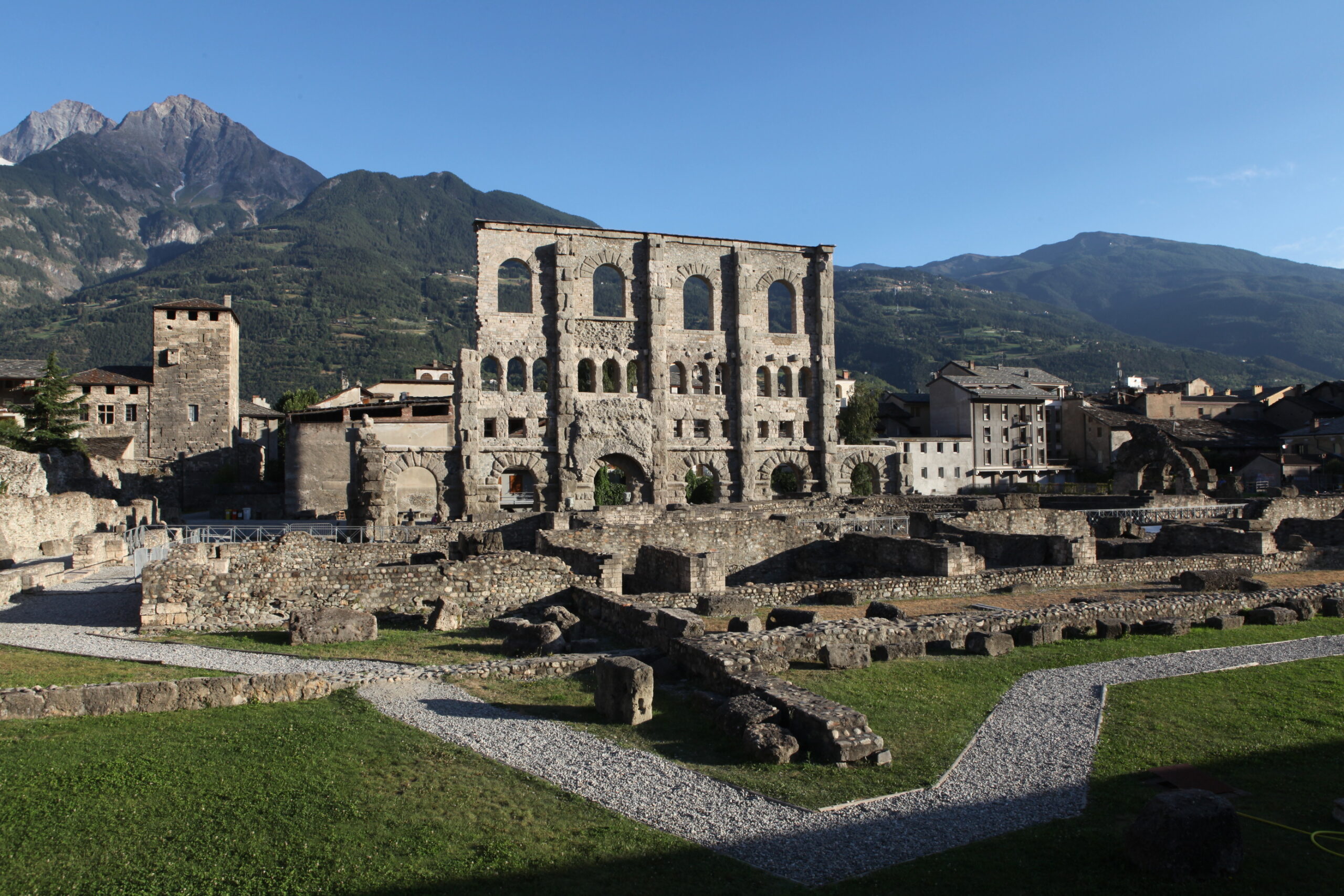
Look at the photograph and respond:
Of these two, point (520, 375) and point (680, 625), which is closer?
point (680, 625)

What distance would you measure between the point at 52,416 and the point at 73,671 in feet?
161

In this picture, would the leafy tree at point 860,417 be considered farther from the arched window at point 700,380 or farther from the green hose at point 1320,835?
the green hose at point 1320,835

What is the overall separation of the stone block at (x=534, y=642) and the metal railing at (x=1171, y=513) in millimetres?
25751

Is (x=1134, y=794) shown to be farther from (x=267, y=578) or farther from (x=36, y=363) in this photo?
(x=36, y=363)

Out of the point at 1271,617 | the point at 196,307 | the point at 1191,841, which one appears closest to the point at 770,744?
the point at 1191,841

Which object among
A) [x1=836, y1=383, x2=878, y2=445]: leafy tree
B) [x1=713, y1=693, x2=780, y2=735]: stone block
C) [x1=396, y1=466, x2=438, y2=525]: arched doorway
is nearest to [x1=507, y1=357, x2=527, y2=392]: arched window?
[x1=396, y1=466, x2=438, y2=525]: arched doorway

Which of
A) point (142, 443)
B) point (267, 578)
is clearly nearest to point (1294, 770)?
point (267, 578)

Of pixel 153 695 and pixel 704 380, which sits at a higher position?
pixel 704 380

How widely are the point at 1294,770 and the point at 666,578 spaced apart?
567 inches

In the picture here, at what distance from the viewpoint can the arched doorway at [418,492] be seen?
44.1 m

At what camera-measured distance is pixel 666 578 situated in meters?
21.7

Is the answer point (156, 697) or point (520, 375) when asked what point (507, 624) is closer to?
point (156, 697)

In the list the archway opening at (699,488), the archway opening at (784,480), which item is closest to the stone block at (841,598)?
the archway opening at (699,488)

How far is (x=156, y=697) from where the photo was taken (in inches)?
426
